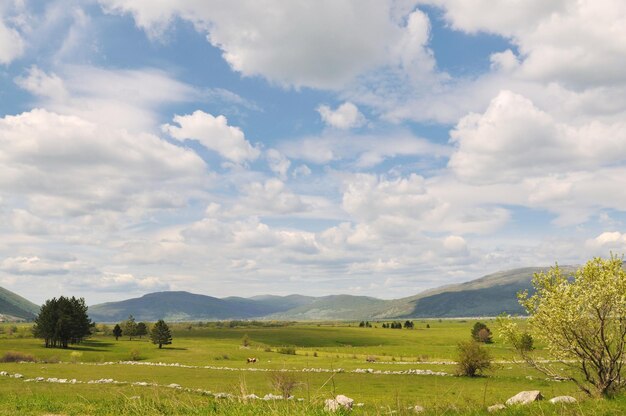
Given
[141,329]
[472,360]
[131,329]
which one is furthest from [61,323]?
[472,360]

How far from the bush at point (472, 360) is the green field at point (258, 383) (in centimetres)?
169

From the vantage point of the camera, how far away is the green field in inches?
513

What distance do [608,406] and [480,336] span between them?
375 ft

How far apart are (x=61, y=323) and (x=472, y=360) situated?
94.6 metres

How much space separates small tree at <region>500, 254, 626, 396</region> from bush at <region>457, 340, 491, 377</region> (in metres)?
37.2

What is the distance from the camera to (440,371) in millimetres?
70125

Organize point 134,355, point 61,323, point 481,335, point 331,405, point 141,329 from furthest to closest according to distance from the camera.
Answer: point 141,329 → point 481,335 → point 61,323 → point 134,355 → point 331,405

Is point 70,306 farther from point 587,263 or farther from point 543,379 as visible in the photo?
point 587,263

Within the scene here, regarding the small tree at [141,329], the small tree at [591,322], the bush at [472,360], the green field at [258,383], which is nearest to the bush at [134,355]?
the green field at [258,383]

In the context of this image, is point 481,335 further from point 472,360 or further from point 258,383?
point 258,383

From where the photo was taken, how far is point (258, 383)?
2078 inches

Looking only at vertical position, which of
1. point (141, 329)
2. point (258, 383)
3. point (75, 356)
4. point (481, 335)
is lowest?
Answer: point (481, 335)

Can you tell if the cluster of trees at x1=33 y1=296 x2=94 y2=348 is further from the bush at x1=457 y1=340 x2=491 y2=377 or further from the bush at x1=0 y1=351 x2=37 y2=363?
the bush at x1=457 y1=340 x2=491 y2=377

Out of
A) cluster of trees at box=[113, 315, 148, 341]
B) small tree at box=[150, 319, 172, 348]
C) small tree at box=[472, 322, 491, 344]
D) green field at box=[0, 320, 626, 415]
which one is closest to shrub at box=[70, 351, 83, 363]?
green field at box=[0, 320, 626, 415]
